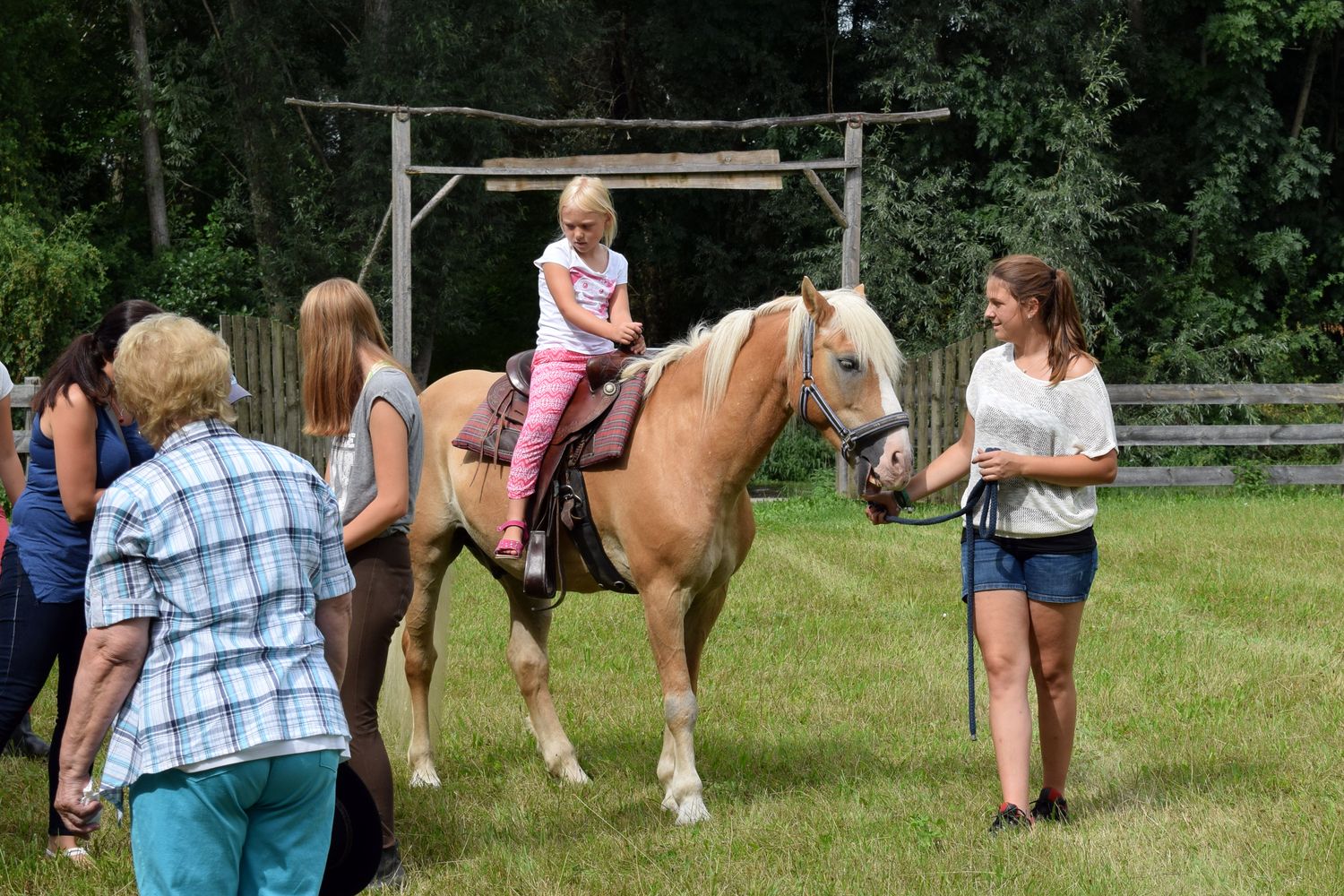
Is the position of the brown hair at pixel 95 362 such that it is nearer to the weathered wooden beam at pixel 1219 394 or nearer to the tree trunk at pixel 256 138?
the weathered wooden beam at pixel 1219 394

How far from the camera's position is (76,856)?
464 cm

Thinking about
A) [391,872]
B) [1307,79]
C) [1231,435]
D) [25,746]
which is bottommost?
[1231,435]

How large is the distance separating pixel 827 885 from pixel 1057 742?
1154mm

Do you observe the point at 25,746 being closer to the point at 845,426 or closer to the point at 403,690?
the point at 403,690

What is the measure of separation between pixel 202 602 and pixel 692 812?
9.26 feet

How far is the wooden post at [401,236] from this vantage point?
13367 mm

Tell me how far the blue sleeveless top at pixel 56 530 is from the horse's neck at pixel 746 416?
2.05 metres

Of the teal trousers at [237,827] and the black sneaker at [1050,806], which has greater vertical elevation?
the teal trousers at [237,827]

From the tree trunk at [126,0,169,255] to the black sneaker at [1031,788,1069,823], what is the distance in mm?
22773

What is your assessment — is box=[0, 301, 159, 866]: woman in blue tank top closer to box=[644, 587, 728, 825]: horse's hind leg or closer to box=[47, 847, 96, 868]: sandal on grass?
box=[47, 847, 96, 868]: sandal on grass

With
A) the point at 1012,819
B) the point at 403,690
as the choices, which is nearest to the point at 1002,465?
the point at 1012,819

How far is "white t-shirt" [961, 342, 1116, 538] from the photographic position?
466cm

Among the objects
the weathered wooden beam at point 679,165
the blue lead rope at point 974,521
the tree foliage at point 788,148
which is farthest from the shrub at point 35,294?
the blue lead rope at point 974,521

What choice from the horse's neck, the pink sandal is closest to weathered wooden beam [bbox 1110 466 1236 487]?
the horse's neck
